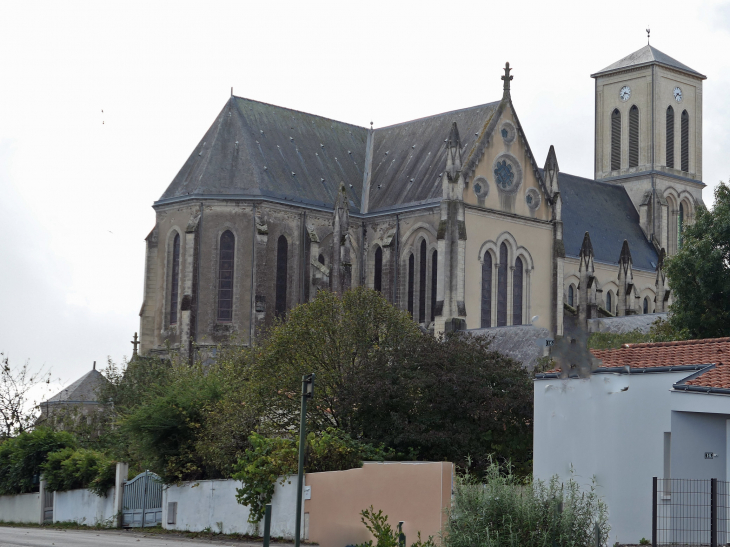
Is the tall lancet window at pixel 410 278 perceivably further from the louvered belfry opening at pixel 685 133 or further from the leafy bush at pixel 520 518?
the leafy bush at pixel 520 518

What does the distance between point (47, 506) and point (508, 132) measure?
95.5 ft

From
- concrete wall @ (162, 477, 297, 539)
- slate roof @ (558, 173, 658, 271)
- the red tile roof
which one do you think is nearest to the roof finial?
slate roof @ (558, 173, 658, 271)

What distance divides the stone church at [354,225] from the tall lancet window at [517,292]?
77mm

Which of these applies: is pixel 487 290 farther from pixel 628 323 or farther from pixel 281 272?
pixel 281 272

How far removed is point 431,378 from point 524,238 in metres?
29.7

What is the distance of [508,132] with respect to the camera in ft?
189

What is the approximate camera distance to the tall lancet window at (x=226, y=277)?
5541cm

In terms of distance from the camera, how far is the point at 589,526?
18.1 meters

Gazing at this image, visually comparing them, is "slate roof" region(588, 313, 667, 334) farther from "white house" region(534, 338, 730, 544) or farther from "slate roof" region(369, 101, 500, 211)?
"white house" region(534, 338, 730, 544)

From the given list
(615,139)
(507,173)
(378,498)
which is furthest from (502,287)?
(378,498)

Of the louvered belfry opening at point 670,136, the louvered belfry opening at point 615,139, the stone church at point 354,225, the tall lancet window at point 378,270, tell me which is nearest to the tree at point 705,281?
the stone church at point 354,225

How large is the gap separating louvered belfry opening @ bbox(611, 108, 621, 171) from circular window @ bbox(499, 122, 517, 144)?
2880 centimetres

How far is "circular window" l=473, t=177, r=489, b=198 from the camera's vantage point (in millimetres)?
56094

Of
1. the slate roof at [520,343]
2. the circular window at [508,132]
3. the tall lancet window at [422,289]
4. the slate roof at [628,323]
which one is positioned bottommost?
the slate roof at [520,343]
